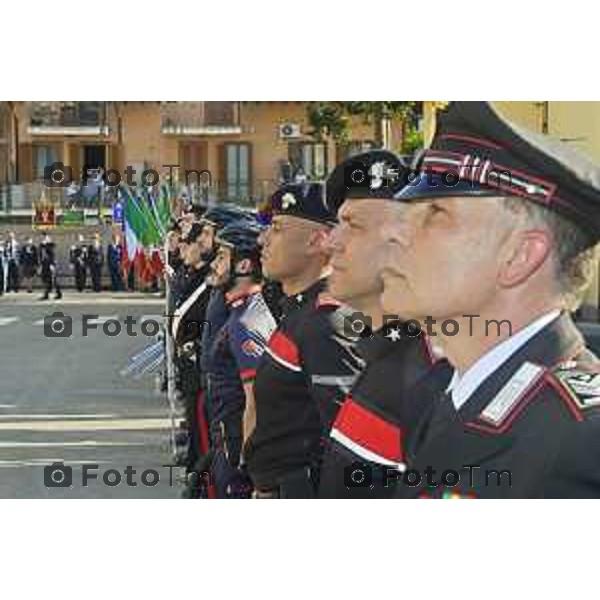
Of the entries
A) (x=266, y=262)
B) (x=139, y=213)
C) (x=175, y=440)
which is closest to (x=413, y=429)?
(x=266, y=262)

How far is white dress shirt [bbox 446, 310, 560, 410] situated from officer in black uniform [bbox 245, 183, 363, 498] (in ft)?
3.45

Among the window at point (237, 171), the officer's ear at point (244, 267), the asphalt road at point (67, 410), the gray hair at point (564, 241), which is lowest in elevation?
the asphalt road at point (67, 410)

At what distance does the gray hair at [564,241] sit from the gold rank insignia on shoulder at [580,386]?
0.61 ft

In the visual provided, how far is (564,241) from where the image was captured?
2469 millimetres

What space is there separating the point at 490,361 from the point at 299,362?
1.23 metres

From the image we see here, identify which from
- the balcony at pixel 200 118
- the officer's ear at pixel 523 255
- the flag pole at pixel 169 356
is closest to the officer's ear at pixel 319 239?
the balcony at pixel 200 118

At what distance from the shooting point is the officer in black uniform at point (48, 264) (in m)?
4.46

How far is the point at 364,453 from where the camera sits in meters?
3.13

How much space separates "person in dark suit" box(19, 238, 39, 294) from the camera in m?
4.44

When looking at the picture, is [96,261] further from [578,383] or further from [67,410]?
[578,383]

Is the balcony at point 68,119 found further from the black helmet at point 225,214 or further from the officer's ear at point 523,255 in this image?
the officer's ear at point 523,255

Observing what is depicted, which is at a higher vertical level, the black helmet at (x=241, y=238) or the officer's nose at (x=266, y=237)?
the officer's nose at (x=266, y=237)

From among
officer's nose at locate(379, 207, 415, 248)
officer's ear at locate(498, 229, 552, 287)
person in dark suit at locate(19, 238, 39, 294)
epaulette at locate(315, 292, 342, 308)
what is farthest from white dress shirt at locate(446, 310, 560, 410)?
person in dark suit at locate(19, 238, 39, 294)

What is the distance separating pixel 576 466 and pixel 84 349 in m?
2.43
